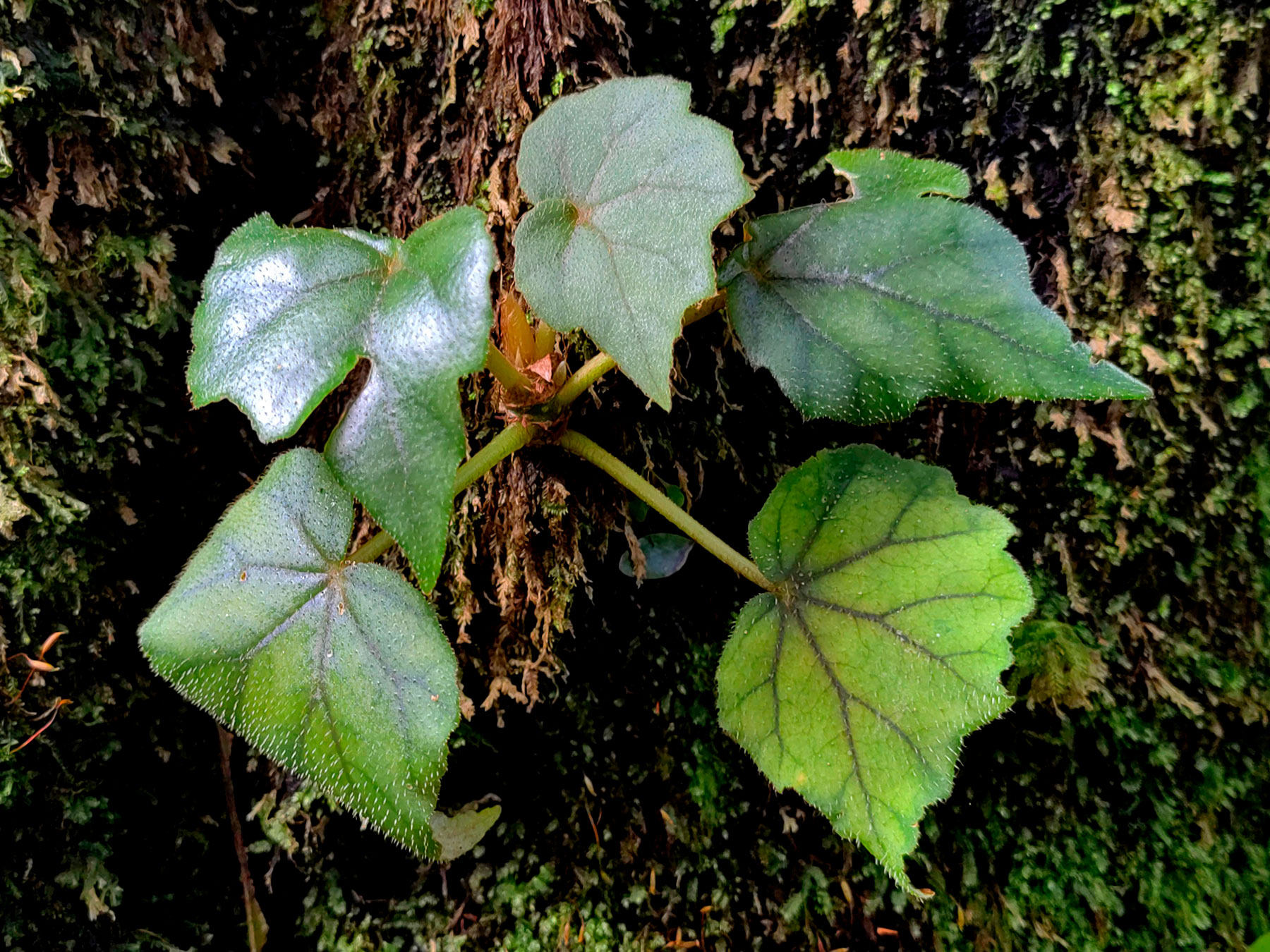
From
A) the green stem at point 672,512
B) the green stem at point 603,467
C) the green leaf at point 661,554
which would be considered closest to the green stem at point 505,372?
the green stem at point 603,467

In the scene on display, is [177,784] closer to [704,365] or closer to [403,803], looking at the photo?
[403,803]

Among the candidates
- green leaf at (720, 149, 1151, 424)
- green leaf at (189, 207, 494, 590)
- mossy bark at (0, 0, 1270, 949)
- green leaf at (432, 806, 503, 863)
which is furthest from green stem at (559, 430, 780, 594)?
green leaf at (432, 806, 503, 863)

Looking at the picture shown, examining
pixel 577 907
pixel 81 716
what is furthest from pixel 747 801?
pixel 81 716

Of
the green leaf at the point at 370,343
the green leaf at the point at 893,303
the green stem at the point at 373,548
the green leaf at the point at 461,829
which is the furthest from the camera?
the green leaf at the point at 461,829

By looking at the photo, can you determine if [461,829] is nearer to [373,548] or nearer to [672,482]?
[373,548]

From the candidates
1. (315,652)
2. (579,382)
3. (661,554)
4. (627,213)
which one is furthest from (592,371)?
(315,652)

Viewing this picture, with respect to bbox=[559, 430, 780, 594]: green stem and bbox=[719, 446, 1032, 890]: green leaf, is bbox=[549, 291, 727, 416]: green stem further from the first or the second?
bbox=[719, 446, 1032, 890]: green leaf

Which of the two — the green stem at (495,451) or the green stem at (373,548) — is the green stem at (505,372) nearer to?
the green stem at (495,451)
